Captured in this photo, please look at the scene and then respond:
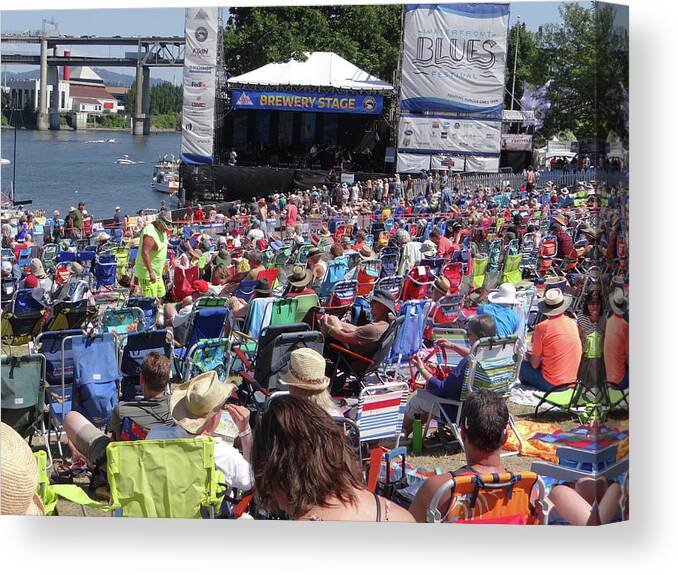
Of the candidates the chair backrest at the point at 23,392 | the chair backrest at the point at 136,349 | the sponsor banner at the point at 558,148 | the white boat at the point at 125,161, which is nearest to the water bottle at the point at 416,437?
the chair backrest at the point at 136,349

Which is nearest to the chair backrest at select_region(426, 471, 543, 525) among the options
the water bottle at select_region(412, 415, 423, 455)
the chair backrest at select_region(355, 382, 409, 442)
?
the chair backrest at select_region(355, 382, 409, 442)

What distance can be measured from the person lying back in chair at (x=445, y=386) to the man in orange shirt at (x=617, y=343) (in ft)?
4.25

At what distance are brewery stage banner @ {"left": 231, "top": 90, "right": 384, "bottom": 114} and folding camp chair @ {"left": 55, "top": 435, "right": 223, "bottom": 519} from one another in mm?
28557

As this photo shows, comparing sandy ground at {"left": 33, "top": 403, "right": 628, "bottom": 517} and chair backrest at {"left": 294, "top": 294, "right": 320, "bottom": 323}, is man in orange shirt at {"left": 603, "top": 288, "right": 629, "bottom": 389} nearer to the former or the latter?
sandy ground at {"left": 33, "top": 403, "right": 628, "bottom": 517}

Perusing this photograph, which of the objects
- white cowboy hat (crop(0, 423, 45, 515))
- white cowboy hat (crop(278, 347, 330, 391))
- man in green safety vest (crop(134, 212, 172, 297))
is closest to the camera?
white cowboy hat (crop(0, 423, 45, 515))

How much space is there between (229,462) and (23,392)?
183 centimetres

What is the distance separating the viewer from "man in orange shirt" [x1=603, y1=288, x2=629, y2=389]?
5301mm

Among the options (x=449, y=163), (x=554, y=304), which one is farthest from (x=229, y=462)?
(x=449, y=163)

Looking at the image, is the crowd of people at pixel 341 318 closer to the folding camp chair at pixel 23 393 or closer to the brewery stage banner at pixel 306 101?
the folding camp chair at pixel 23 393

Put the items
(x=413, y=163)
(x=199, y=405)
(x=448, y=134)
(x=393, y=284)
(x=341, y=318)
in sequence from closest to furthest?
(x=199, y=405) < (x=341, y=318) < (x=393, y=284) < (x=448, y=134) < (x=413, y=163)

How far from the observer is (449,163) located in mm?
30344

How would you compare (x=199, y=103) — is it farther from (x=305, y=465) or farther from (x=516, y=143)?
(x=305, y=465)

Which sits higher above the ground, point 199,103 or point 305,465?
point 199,103

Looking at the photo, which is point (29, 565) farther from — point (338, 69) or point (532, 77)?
point (532, 77)
